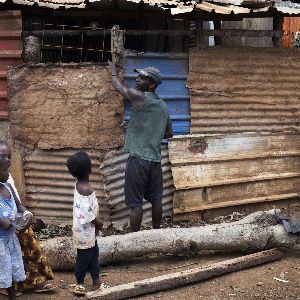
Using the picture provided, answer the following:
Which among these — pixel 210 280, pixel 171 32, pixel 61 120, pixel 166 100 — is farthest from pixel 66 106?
pixel 210 280

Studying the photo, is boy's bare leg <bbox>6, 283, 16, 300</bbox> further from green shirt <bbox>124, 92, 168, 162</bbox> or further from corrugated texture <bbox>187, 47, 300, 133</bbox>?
corrugated texture <bbox>187, 47, 300, 133</bbox>

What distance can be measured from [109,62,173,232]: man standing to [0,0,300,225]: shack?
2.43 feet

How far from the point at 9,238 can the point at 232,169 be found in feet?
13.2

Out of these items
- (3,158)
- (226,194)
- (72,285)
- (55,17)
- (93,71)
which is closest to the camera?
(3,158)

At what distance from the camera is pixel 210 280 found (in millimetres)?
5090

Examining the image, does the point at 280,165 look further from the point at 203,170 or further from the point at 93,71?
the point at 93,71

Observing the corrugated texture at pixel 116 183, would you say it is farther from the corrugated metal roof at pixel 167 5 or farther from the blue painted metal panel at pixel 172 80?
the corrugated metal roof at pixel 167 5

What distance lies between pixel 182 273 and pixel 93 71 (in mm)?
2712

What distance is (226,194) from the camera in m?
7.39

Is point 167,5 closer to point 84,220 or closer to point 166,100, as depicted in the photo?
point 166,100

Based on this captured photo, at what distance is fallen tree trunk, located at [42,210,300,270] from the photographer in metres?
5.21

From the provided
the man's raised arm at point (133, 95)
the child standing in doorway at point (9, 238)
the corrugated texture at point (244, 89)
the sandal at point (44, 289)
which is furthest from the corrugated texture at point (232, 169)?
the child standing in doorway at point (9, 238)

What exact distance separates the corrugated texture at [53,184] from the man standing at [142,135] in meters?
0.81

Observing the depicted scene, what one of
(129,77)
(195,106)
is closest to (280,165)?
(195,106)
